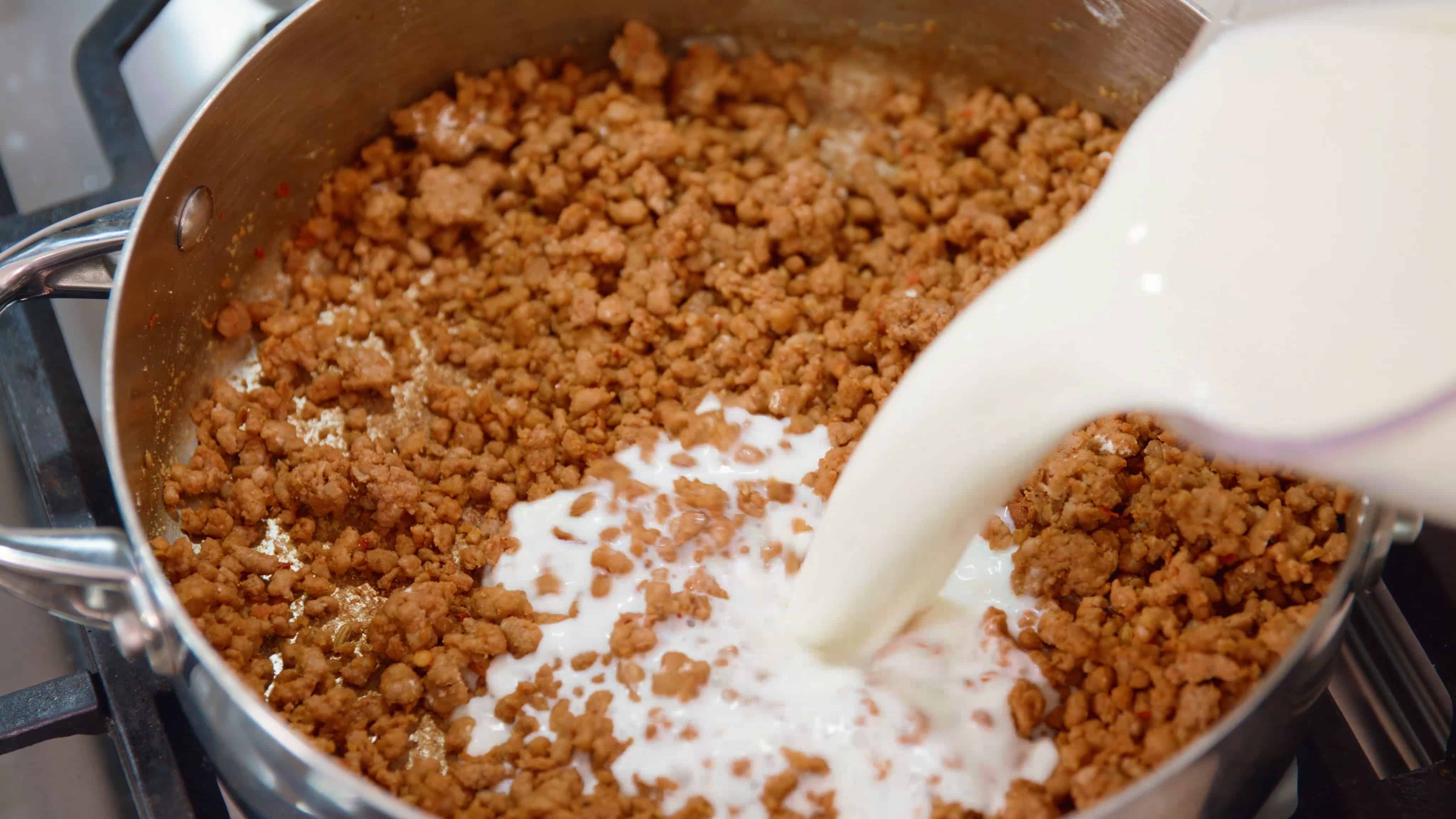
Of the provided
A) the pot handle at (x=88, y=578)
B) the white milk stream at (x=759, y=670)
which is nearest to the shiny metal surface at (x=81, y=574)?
the pot handle at (x=88, y=578)

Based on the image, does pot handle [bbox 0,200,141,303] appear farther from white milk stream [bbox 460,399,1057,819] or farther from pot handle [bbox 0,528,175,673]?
white milk stream [bbox 460,399,1057,819]

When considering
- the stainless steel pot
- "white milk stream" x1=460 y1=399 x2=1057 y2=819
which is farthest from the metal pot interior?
"white milk stream" x1=460 y1=399 x2=1057 y2=819

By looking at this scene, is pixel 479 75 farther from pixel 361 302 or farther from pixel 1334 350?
pixel 1334 350

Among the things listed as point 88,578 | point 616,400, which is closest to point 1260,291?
point 616,400

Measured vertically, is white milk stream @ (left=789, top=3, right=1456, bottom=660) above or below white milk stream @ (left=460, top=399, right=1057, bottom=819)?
above

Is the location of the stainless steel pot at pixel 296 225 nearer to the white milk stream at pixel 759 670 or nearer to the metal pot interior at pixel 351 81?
the metal pot interior at pixel 351 81

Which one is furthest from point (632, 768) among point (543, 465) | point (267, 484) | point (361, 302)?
point (361, 302)

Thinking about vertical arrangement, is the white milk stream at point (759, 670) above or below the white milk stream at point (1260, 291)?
below
